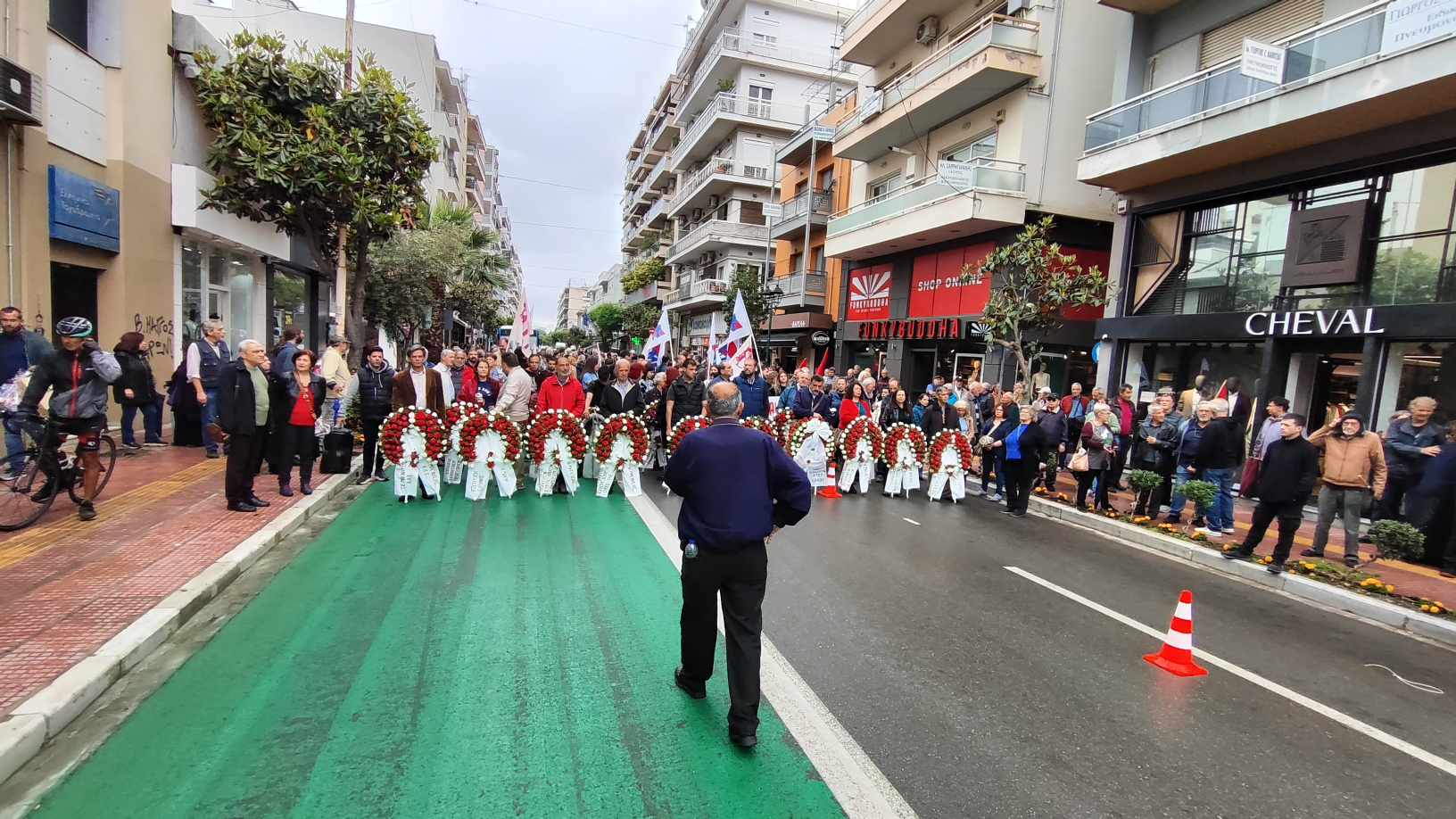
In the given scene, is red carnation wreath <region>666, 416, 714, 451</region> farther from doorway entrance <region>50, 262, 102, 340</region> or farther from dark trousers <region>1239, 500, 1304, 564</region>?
doorway entrance <region>50, 262, 102, 340</region>

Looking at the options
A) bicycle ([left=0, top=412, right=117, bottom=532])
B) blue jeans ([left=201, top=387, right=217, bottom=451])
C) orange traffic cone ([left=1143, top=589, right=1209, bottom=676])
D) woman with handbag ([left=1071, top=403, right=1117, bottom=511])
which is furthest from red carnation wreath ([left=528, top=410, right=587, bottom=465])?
woman with handbag ([left=1071, top=403, right=1117, bottom=511])

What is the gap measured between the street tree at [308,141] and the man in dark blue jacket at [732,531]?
11.3m

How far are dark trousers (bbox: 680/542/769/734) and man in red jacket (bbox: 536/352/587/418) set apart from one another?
20.4ft

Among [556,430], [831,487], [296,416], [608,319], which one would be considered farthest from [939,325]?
[608,319]

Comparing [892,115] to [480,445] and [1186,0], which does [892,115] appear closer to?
[1186,0]

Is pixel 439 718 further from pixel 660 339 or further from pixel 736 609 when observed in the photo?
pixel 660 339

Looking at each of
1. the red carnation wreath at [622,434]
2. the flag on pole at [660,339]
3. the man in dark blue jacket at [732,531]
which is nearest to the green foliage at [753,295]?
the flag on pole at [660,339]

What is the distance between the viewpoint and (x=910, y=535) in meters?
8.49

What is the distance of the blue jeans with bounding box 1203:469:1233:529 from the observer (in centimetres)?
929

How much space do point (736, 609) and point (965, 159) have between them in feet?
66.9

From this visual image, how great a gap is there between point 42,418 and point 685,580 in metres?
6.41

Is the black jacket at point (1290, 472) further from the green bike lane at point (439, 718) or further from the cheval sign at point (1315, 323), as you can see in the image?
the green bike lane at point (439, 718)

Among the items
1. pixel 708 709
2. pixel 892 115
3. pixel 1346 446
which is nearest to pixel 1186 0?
pixel 892 115

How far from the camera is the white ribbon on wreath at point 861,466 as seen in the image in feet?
36.3
